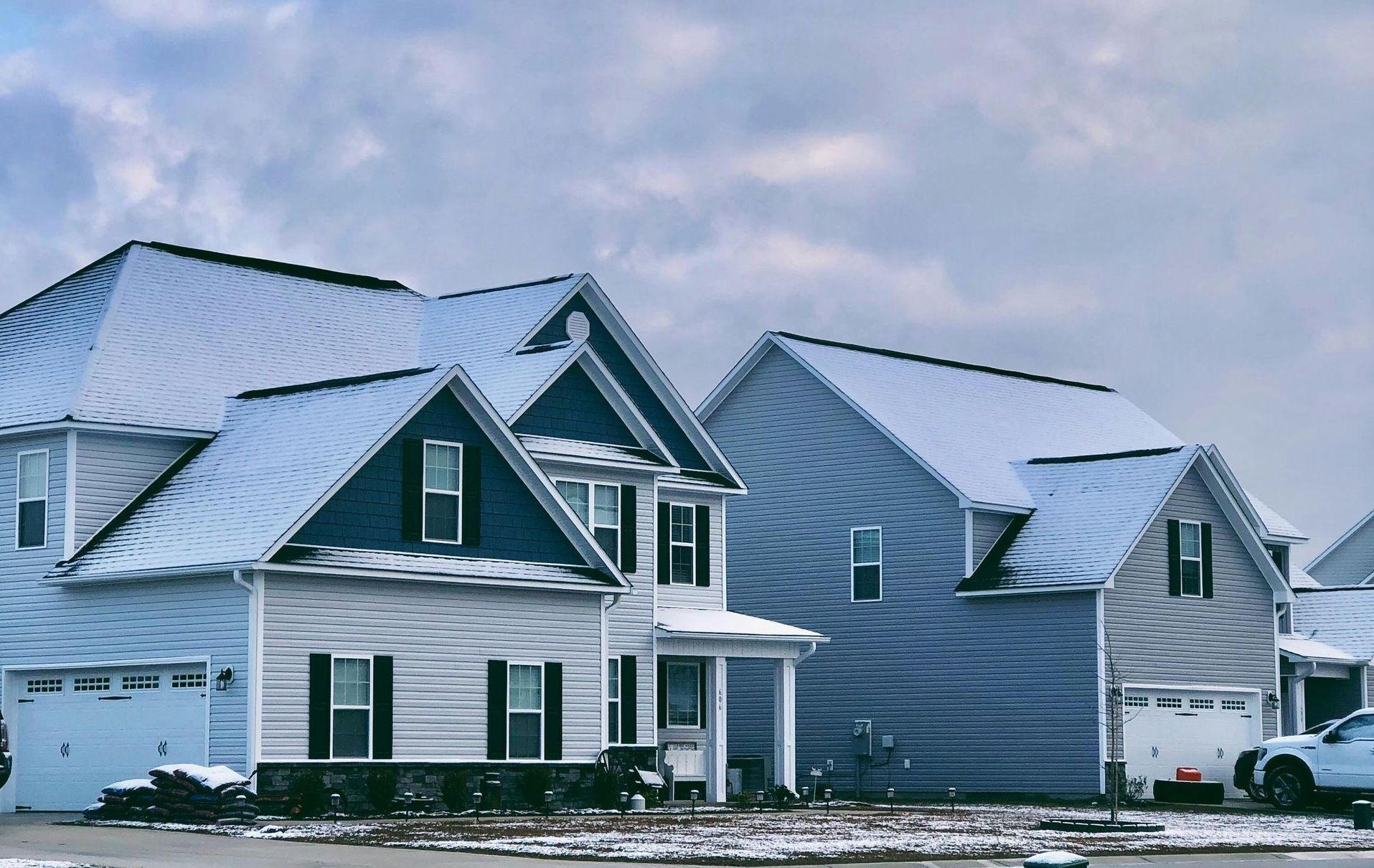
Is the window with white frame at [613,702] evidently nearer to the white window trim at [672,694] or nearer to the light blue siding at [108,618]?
the white window trim at [672,694]

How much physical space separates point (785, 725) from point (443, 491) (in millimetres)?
10382

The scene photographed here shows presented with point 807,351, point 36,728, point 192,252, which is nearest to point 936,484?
point 807,351

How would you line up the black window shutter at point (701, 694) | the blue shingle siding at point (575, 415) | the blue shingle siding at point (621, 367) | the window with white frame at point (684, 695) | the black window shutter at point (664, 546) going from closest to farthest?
the blue shingle siding at point (575, 415) → the blue shingle siding at point (621, 367) → the black window shutter at point (664, 546) → the window with white frame at point (684, 695) → the black window shutter at point (701, 694)

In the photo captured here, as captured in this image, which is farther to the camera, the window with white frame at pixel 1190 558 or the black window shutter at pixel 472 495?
the window with white frame at pixel 1190 558

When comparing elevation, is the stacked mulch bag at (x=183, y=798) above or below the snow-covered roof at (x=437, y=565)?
below

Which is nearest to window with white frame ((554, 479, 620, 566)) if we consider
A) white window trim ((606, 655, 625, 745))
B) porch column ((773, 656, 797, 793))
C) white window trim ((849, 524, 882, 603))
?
white window trim ((606, 655, 625, 745))

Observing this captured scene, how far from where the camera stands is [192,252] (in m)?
41.6

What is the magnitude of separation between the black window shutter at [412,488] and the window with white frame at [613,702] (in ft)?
20.4

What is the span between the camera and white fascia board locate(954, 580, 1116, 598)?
43.8 metres

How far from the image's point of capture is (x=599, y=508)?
131ft

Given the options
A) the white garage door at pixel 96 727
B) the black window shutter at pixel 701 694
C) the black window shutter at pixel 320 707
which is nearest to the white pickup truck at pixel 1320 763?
the black window shutter at pixel 701 694

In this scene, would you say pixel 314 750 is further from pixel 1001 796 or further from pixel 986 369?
pixel 986 369

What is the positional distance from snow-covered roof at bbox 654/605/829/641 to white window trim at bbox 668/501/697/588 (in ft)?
1.82

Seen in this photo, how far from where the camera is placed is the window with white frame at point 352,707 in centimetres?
3306
